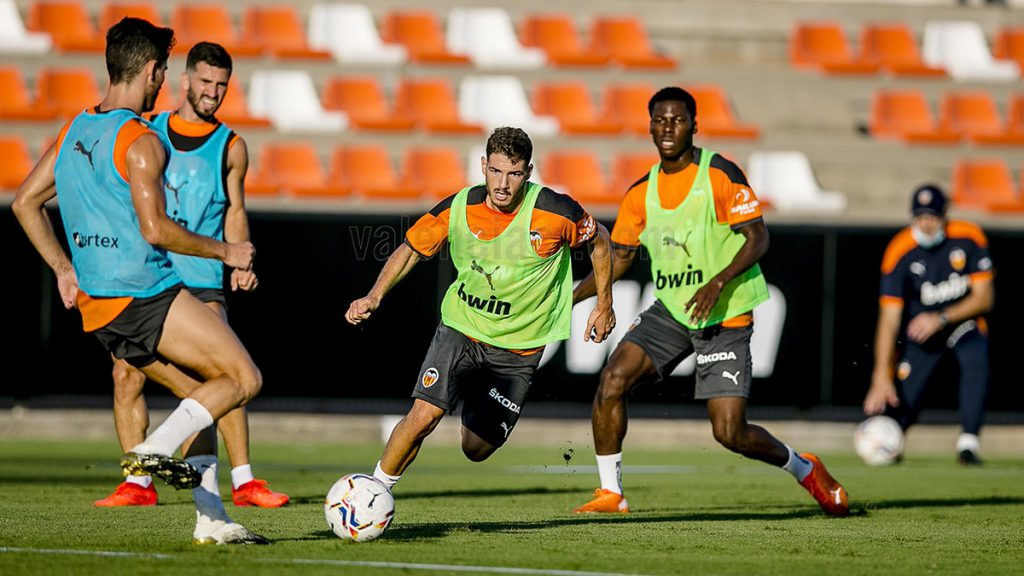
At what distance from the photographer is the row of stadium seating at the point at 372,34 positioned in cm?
2303

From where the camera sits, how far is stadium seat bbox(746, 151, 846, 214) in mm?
21391

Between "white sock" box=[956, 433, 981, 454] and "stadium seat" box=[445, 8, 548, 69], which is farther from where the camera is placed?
"stadium seat" box=[445, 8, 548, 69]

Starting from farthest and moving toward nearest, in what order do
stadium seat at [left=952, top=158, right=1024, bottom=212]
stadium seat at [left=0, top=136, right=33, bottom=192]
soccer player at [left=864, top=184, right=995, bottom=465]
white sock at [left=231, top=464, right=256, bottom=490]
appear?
stadium seat at [left=952, top=158, right=1024, bottom=212], stadium seat at [left=0, top=136, right=33, bottom=192], soccer player at [left=864, top=184, right=995, bottom=465], white sock at [left=231, top=464, right=256, bottom=490]

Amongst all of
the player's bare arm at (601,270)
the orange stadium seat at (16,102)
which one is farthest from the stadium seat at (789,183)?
the player's bare arm at (601,270)

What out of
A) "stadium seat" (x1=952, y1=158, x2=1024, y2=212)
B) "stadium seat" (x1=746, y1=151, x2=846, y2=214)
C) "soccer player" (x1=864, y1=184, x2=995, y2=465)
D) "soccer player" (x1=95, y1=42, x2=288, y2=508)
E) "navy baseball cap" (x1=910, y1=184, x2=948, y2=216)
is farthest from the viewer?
"stadium seat" (x1=952, y1=158, x2=1024, y2=212)

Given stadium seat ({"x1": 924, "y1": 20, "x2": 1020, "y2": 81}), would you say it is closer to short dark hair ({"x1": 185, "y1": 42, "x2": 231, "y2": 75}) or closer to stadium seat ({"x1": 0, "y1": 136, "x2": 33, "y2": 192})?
stadium seat ({"x1": 0, "y1": 136, "x2": 33, "y2": 192})

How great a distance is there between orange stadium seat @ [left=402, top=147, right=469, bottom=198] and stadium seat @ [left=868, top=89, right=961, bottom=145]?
7.01 m

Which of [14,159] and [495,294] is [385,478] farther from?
[14,159]

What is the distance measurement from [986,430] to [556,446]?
16.3 ft

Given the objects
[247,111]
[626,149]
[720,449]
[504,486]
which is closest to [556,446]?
[720,449]

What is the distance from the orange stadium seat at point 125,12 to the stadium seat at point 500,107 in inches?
197

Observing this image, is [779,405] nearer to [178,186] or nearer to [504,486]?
[504,486]

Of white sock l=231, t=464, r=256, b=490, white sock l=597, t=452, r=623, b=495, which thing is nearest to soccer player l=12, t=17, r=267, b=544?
white sock l=231, t=464, r=256, b=490

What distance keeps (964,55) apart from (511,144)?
18553 mm
